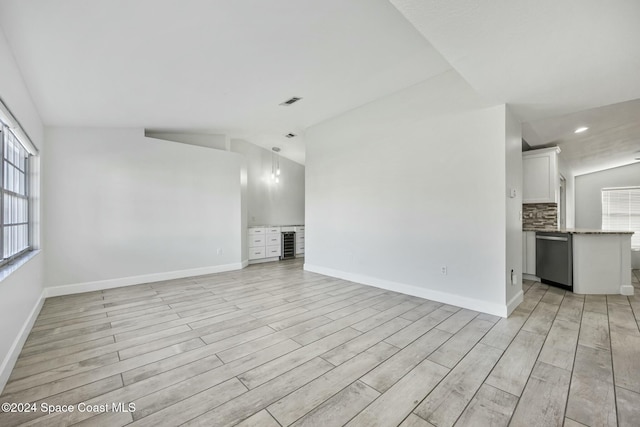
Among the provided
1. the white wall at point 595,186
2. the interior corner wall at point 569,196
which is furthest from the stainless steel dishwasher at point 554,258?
the white wall at point 595,186

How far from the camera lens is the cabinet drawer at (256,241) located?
659 cm

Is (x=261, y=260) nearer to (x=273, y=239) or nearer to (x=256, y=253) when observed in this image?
(x=256, y=253)

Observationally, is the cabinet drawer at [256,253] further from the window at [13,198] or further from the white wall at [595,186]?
the white wall at [595,186]

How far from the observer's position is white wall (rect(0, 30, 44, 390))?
2.00 meters

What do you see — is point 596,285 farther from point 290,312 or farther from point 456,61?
point 290,312

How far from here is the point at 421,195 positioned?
3.88 meters

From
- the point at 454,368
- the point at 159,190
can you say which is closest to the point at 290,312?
the point at 454,368

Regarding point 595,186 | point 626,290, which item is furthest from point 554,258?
point 595,186

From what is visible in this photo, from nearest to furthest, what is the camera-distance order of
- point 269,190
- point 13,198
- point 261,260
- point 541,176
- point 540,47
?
point 540,47, point 13,198, point 541,176, point 261,260, point 269,190

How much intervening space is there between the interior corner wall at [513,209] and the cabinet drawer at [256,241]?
5.13m

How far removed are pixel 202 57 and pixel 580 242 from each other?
575 cm

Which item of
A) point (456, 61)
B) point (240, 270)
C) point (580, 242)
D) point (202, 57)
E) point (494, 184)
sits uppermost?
point (202, 57)

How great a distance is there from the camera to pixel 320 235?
546cm

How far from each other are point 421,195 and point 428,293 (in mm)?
1376
